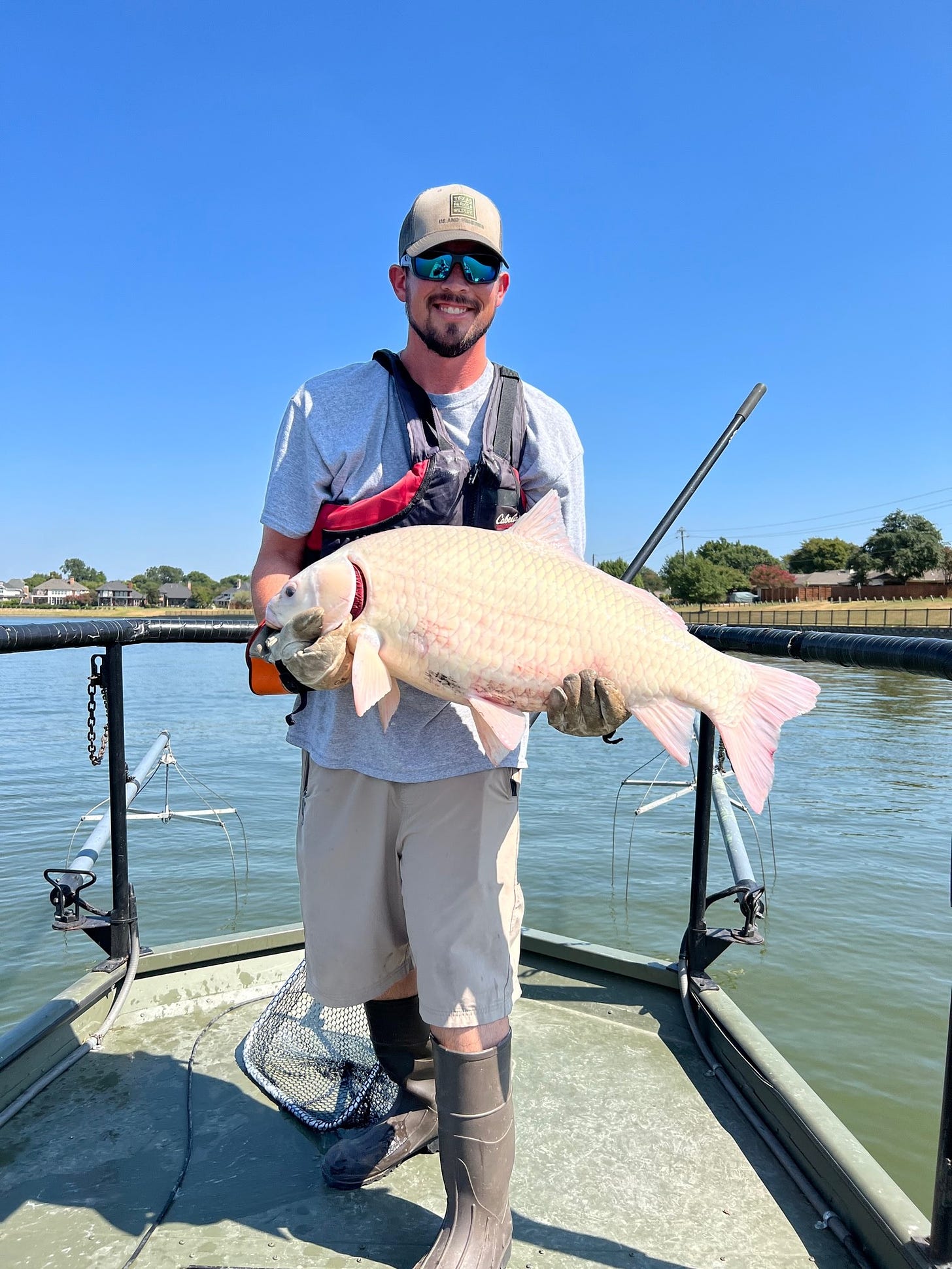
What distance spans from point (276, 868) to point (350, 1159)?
26.2 feet

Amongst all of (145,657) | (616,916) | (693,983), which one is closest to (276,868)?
(616,916)

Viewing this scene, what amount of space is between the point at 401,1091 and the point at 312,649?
4.97 ft

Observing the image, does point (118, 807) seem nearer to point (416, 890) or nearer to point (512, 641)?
point (416, 890)

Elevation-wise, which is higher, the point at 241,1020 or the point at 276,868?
the point at 241,1020

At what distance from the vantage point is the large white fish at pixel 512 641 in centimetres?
216

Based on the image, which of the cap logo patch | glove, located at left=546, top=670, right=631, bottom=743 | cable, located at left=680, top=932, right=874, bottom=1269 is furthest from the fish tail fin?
the cap logo patch

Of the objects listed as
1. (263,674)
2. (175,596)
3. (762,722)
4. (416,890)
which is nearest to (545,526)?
(762,722)

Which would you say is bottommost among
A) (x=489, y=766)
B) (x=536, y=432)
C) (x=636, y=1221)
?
(x=636, y=1221)

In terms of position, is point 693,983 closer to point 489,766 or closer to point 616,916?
point 489,766

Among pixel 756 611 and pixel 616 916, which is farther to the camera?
pixel 756 611

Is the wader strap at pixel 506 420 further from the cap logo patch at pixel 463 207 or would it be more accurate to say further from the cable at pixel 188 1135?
the cable at pixel 188 1135

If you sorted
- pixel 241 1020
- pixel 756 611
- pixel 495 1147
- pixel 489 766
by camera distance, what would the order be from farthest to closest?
pixel 756 611
pixel 241 1020
pixel 489 766
pixel 495 1147

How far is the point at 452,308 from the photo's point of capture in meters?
2.47

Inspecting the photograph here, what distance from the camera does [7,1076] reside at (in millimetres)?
2812
